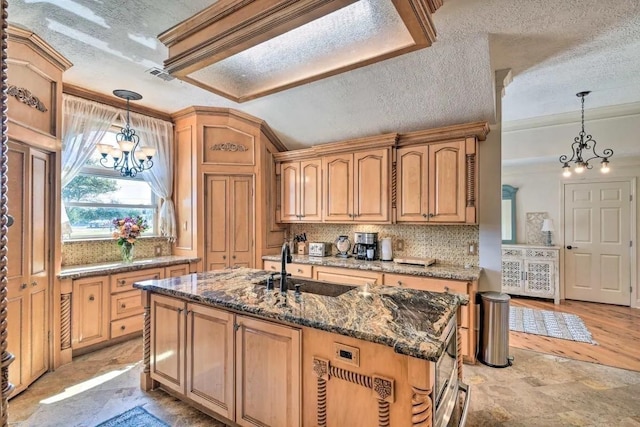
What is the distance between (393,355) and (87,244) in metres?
3.75

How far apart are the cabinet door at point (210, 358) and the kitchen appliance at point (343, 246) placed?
2.36m

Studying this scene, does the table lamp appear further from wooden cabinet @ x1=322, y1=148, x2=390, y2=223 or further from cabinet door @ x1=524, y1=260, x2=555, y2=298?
wooden cabinet @ x1=322, y1=148, x2=390, y2=223

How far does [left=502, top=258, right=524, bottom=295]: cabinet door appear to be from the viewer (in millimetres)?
5637

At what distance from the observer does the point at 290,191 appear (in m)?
4.53

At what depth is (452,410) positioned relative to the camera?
1.85 m

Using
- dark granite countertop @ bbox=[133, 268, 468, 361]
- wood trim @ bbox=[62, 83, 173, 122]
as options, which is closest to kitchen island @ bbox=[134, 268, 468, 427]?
dark granite countertop @ bbox=[133, 268, 468, 361]

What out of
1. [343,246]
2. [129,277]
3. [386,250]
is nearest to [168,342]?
[129,277]

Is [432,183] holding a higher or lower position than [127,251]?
higher

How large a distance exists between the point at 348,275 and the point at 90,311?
9.11 feet

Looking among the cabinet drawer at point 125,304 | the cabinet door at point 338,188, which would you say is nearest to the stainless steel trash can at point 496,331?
the cabinet door at point 338,188

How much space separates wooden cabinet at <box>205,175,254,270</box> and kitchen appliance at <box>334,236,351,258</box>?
1.22m

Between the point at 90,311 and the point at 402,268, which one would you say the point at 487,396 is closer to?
the point at 402,268

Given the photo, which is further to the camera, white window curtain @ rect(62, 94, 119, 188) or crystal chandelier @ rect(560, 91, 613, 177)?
crystal chandelier @ rect(560, 91, 613, 177)

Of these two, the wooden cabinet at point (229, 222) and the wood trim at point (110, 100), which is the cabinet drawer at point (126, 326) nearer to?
the wooden cabinet at point (229, 222)
